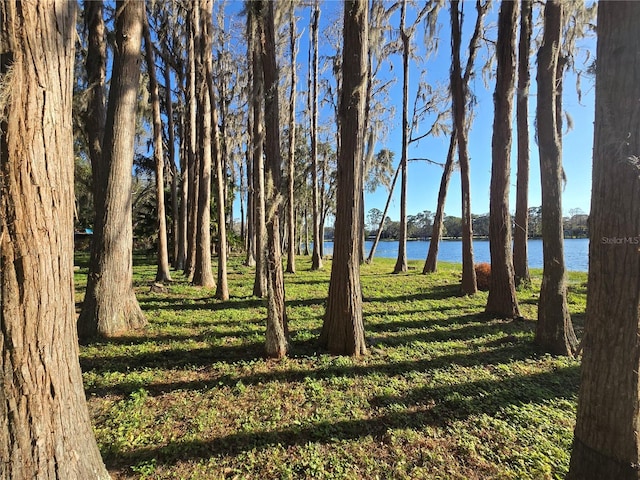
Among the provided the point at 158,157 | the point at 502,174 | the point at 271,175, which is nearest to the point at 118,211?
the point at 271,175

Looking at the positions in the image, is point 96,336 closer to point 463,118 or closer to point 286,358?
point 286,358

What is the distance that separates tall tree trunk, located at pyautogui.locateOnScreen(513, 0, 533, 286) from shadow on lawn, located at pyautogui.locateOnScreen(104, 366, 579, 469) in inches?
171

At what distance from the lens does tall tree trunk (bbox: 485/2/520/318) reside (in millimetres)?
6375

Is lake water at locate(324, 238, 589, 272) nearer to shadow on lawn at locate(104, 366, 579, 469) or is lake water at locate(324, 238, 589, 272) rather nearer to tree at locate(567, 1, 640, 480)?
tree at locate(567, 1, 640, 480)

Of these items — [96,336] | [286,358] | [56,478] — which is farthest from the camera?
[96,336]

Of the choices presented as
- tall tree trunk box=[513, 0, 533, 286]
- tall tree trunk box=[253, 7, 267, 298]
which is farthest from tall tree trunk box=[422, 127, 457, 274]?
tall tree trunk box=[253, 7, 267, 298]

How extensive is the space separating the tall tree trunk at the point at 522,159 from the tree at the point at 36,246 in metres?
7.88

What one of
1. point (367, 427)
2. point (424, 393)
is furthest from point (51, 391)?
point (424, 393)

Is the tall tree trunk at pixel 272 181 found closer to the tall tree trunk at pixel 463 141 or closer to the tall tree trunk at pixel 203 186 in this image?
the tall tree trunk at pixel 203 186

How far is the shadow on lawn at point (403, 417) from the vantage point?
8.01 ft

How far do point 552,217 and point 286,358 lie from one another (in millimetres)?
4766

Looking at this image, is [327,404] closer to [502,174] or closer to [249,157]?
[502,174]

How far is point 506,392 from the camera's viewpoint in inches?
141

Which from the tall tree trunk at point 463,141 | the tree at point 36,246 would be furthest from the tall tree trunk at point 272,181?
the tall tree trunk at point 463,141
